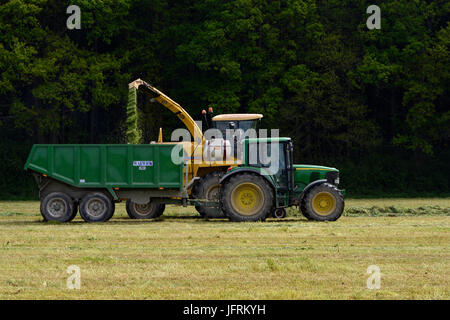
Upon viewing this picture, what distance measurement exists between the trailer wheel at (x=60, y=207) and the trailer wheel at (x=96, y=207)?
42 cm

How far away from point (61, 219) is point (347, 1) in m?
28.4

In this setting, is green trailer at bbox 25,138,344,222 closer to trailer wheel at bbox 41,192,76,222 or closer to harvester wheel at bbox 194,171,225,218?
trailer wheel at bbox 41,192,76,222

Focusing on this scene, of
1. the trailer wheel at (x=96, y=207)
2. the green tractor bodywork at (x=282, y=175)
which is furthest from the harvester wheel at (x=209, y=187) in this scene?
the trailer wheel at (x=96, y=207)

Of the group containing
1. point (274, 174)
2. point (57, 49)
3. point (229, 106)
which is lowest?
point (274, 174)

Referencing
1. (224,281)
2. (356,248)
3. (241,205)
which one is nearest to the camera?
(224,281)

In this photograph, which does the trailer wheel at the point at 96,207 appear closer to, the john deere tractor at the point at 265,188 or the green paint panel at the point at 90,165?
the green paint panel at the point at 90,165

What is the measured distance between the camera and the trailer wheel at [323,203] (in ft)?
66.6

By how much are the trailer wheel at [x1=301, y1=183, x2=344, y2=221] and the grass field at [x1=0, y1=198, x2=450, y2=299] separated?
0.43 m

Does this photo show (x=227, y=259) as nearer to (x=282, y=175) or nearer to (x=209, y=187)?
(x=282, y=175)

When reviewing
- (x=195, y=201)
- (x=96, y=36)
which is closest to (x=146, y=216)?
(x=195, y=201)

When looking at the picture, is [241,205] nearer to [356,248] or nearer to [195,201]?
[195,201]

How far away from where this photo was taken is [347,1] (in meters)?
44.0

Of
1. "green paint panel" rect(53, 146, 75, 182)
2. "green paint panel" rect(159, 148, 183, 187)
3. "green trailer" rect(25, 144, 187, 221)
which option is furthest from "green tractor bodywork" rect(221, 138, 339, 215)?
"green paint panel" rect(53, 146, 75, 182)

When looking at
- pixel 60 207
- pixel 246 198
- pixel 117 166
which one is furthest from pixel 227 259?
pixel 60 207
